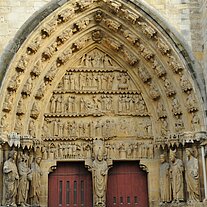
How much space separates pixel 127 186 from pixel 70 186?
99cm

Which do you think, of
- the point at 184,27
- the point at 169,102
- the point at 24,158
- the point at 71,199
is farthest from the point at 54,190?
the point at 184,27

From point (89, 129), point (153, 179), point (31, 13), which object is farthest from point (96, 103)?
point (31, 13)

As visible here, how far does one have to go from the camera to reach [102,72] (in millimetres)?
A: 8102

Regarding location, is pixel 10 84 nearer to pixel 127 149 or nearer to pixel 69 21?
pixel 69 21

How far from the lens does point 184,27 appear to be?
752cm

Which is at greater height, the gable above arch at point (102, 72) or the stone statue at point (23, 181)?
the gable above arch at point (102, 72)

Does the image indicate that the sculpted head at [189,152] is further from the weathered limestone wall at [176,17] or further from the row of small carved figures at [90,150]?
the weathered limestone wall at [176,17]

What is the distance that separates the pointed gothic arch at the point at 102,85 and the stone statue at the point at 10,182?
1.28 ft

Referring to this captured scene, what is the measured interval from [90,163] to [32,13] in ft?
9.00

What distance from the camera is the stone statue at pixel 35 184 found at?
7.11m

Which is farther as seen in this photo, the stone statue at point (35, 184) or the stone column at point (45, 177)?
the stone column at point (45, 177)

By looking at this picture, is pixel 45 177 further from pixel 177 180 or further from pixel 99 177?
pixel 177 180

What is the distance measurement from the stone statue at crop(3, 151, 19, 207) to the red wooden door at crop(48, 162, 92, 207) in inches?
35.6

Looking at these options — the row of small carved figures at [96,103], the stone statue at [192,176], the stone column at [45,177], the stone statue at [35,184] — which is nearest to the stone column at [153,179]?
the stone statue at [192,176]
